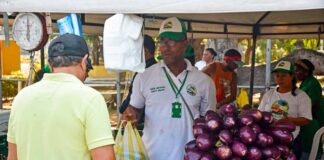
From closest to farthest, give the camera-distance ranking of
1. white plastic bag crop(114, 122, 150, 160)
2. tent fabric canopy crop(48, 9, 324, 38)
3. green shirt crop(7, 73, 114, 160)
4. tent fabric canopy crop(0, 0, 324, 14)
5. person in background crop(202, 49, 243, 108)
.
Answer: green shirt crop(7, 73, 114, 160)
tent fabric canopy crop(0, 0, 324, 14)
white plastic bag crop(114, 122, 150, 160)
tent fabric canopy crop(48, 9, 324, 38)
person in background crop(202, 49, 243, 108)

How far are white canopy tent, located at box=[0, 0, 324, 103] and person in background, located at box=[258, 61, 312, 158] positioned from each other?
1.78 ft

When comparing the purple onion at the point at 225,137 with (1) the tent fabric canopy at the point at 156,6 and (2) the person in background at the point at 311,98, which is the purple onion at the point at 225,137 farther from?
(2) the person in background at the point at 311,98

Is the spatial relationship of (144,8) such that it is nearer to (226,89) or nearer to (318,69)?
(226,89)

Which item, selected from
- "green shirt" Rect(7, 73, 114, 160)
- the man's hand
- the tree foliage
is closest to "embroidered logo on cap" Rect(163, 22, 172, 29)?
the man's hand

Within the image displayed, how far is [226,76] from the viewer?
18.3ft

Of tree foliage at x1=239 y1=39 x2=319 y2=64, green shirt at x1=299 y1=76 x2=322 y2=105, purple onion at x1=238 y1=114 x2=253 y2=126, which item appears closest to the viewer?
purple onion at x1=238 y1=114 x2=253 y2=126

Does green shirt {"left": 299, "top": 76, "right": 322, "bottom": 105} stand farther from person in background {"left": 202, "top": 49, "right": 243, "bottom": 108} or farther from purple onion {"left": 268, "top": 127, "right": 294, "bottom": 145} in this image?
purple onion {"left": 268, "top": 127, "right": 294, "bottom": 145}

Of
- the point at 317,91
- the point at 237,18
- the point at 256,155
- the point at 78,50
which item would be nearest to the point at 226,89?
the point at 237,18

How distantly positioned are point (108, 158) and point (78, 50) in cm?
48

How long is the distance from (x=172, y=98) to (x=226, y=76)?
290 cm

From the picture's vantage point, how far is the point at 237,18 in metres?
5.18

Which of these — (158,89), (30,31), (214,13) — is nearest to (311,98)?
(214,13)

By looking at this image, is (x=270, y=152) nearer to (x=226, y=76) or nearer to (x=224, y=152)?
(x=224, y=152)

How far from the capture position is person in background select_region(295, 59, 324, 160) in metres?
3.76
